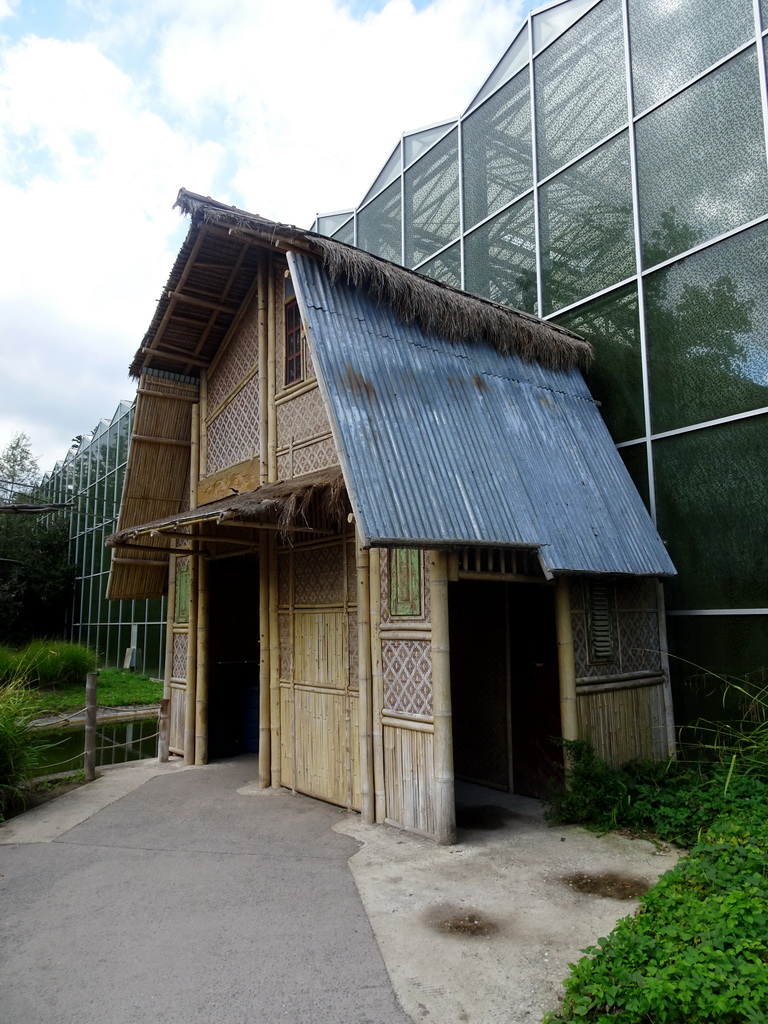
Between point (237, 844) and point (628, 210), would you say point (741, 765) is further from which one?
point (628, 210)

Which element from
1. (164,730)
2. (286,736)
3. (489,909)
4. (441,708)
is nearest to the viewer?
(489,909)

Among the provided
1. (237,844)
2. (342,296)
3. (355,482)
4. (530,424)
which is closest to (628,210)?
(530,424)

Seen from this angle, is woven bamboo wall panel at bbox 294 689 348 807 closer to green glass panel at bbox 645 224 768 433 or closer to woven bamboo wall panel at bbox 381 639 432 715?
woven bamboo wall panel at bbox 381 639 432 715

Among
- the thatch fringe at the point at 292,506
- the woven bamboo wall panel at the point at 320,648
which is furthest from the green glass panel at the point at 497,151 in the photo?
the woven bamboo wall panel at the point at 320,648

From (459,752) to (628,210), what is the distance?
6.47 m

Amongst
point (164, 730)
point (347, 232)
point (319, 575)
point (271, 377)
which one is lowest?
point (164, 730)

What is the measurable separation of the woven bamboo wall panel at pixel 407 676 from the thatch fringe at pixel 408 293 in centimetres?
295

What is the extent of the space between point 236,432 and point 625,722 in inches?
215

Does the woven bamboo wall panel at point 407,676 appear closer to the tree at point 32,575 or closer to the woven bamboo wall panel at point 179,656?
the woven bamboo wall panel at point 179,656

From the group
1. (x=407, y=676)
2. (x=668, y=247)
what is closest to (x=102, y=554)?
(x=407, y=676)

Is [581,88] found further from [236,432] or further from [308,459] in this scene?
[236,432]

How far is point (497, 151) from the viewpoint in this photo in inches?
387

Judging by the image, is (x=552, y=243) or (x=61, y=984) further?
(x=552, y=243)

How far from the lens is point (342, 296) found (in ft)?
→ 20.5
